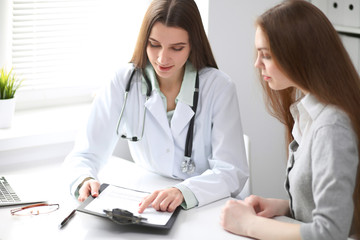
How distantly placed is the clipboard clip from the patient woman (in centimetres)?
26

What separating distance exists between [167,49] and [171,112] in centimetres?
27

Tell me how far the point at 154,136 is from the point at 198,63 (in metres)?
0.32

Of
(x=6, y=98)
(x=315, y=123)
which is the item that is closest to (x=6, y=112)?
(x=6, y=98)

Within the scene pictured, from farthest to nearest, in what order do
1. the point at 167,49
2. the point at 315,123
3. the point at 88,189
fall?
1. the point at 167,49
2. the point at 88,189
3. the point at 315,123

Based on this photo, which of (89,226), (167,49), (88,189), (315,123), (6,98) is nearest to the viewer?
(315,123)

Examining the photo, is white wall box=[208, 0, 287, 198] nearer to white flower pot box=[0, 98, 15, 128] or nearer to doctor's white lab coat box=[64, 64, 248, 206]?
doctor's white lab coat box=[64, 64, 248, 206]

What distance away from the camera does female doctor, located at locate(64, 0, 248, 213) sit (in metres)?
2.00

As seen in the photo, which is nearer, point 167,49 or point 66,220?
point 66,220

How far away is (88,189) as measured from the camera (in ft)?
6.09

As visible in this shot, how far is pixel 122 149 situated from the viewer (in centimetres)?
277

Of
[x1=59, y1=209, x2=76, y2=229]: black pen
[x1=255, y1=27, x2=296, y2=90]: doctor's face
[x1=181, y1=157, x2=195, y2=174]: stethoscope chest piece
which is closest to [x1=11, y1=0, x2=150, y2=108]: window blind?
[x1=181, y1=157, x2=195, y2=174]: stethoscope chest piece

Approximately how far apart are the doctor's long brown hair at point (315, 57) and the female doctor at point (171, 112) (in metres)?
0.53

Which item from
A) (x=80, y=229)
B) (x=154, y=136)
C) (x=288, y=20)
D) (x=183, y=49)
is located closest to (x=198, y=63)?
(x=183, y=49)

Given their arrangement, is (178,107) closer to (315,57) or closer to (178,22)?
(178,22)
